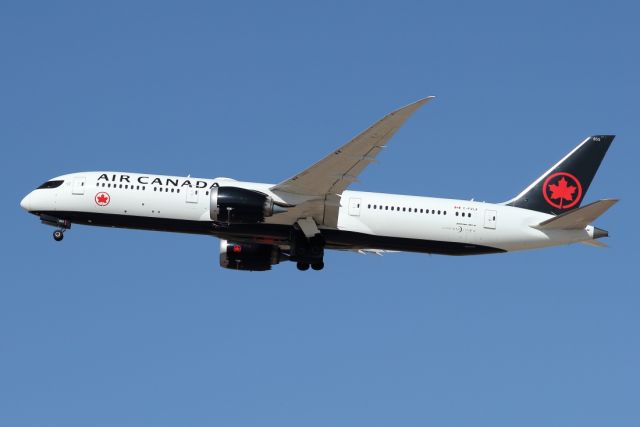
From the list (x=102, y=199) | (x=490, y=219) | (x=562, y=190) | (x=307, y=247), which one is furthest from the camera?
(x=562, y=190)

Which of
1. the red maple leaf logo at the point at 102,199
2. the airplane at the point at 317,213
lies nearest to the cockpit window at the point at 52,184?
the airplane at the point at 317,213

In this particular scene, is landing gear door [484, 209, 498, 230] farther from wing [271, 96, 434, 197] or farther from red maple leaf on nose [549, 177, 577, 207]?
wing [271, 96, 434, 197]

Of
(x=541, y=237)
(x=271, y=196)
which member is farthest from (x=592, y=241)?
(x=271, y=196)

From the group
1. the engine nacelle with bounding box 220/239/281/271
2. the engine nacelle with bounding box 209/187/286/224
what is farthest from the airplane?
the engine nacelle with bounding box 220/239/281/271

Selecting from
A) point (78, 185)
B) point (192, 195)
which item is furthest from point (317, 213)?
point (78, 185)

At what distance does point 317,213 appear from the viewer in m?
53.9

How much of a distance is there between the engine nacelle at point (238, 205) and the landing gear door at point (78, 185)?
7.06 meters

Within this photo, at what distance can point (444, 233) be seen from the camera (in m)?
54.7

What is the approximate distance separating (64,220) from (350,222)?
14123 millimetres

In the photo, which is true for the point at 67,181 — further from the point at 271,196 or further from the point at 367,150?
the point at 367,150

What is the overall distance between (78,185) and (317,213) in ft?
38.9

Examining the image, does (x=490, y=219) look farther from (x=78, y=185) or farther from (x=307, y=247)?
(x=78, y=185)

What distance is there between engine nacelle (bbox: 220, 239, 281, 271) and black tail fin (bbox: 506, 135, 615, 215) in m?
12.5

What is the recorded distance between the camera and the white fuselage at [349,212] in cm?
5378
